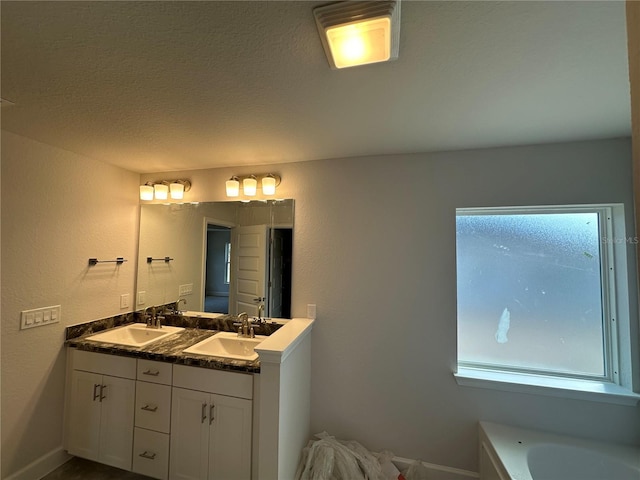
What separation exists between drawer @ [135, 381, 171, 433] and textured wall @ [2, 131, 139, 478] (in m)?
0.72

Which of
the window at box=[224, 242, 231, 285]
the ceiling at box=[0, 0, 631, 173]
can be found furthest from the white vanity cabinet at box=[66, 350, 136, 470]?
the ceiling at box=[0, 0, 631, 173]

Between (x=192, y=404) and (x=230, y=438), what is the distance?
0.33 meters

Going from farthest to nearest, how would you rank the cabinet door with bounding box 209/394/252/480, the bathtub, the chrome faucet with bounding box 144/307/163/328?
the chrome faucet with bounding box 144/307/163/328
the cabinet door with bounding box 209/394/252/480
the bathtub

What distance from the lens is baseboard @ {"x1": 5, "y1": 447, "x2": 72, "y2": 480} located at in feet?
5.64

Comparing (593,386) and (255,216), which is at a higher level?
(255,216)

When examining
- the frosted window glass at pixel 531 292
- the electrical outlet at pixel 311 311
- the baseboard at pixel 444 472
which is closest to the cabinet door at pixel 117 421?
the electrical outlet at pixel 311 311

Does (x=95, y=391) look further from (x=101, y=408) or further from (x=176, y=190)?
(x=176, y=190)

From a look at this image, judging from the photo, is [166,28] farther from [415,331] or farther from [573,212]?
[573,212]

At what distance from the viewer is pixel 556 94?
1.28 m

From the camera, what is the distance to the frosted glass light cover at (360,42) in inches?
34.7

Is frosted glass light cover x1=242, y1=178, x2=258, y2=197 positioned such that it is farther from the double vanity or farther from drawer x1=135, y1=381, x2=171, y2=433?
drawer x1=135, y1=381, x2=171, y2=433

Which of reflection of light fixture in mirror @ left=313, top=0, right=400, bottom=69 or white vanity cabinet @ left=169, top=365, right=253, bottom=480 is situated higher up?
reflection of light fixture in mirror @ left=313, top=0, right=400, bottom=69

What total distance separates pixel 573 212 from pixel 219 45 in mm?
2432

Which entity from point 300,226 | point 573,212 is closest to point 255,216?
point 300,226
